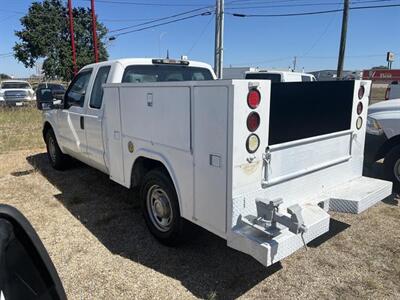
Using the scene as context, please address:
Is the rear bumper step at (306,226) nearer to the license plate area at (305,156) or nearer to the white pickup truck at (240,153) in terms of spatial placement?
the white pickup truck at (240,153)

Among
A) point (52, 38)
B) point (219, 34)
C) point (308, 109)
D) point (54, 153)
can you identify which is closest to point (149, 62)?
point (308, 109)

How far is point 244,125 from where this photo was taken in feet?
8.84

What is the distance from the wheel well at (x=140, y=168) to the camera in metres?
3.91

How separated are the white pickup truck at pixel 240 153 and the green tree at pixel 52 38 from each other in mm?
37340

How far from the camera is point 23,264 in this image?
5.33 ft

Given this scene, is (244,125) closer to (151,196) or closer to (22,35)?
(151,196)

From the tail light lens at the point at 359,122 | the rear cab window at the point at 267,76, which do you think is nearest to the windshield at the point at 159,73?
the tail light lens at the point at 359,122

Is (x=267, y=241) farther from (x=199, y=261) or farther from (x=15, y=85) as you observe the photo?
(x=15, y=85)

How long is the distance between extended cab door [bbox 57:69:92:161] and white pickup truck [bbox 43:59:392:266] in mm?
674

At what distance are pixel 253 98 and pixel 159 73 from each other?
2.38m

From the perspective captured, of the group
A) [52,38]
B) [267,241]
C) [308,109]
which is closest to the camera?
[267,241]

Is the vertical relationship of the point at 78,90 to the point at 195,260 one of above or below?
above

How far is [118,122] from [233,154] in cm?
187

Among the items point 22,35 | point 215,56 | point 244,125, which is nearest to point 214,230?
point 244,125
